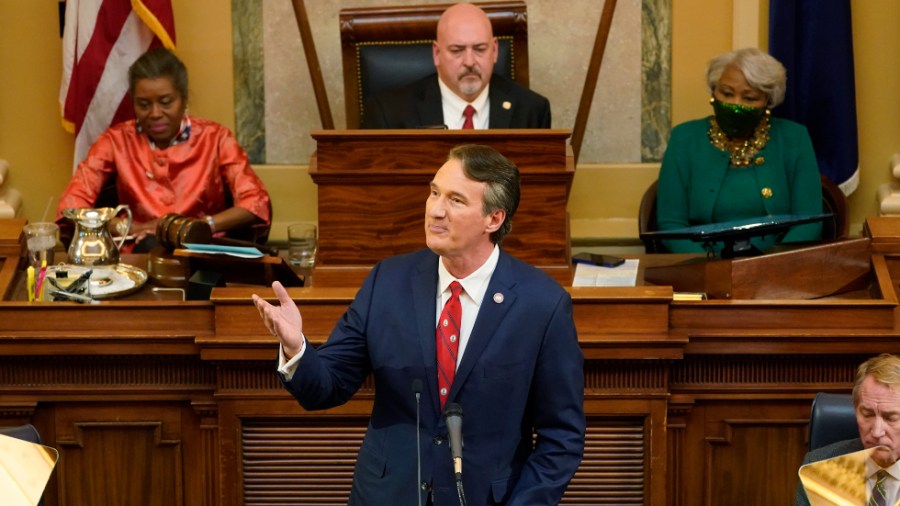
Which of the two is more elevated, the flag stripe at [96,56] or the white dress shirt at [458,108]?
the flag stripe at [96,56]

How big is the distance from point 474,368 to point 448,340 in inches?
3.9

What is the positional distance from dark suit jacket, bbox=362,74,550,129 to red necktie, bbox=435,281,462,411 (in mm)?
2205

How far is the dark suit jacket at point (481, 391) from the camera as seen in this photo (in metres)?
3.27

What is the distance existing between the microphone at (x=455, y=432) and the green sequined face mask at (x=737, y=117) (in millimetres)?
2829

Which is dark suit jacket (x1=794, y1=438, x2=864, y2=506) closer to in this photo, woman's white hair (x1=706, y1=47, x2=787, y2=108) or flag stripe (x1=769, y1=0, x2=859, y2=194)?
woman's white hair (x1=706, y1=47, x2=787, y2=108)

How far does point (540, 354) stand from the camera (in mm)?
3299

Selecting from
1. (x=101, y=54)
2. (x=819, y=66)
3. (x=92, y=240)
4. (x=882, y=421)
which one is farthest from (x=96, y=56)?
(x=882, y=421)

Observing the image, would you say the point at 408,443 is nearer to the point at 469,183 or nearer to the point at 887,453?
the point at 469,183

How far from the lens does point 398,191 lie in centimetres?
436

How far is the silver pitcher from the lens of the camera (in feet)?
15.3

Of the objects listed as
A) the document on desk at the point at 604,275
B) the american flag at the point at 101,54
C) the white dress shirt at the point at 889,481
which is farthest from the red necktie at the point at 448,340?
the american flag at the point at 101,54

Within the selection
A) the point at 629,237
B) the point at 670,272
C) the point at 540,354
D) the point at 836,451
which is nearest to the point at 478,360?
the point at 540,354

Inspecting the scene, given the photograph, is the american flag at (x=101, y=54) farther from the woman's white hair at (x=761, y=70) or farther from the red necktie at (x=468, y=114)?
the woman's white hair at (x=761, y=70)

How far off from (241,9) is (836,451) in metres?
3.94
